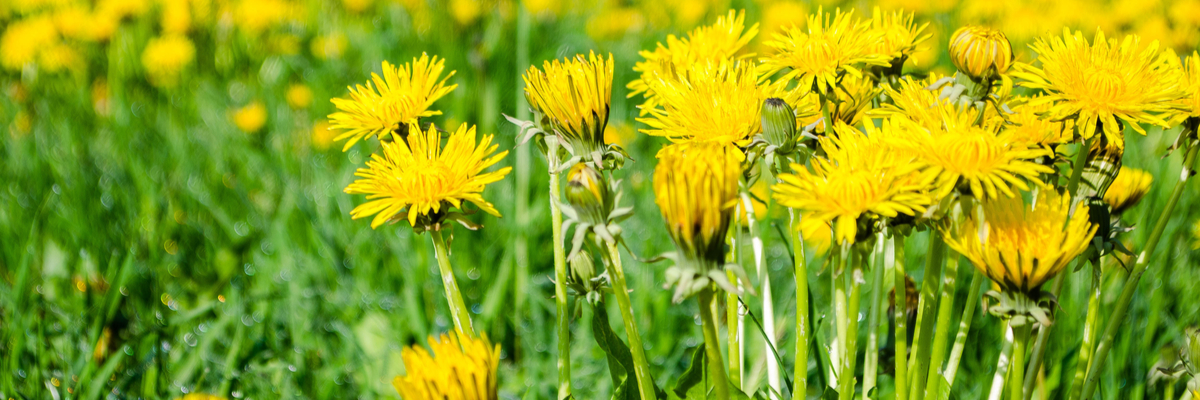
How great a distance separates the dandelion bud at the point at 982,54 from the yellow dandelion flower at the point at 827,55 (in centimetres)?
9

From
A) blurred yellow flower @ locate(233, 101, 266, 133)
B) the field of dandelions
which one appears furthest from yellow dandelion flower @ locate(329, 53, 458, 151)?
blurred yellow flower @ locate(233, 101, 266, 133)

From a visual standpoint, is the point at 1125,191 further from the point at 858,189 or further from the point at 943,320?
the point at 858,189

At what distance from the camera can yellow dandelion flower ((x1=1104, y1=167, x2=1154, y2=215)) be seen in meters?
1.23

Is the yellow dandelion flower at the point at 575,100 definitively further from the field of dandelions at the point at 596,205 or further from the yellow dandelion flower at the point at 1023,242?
the yellow dandelion flower at the point at 1023,242

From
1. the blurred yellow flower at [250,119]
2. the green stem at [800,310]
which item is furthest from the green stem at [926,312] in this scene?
the blurred yellow flower at [250,119]

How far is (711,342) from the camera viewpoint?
2.81 feet

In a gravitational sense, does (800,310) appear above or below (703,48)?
below

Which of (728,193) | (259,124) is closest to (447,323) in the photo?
(728,193)

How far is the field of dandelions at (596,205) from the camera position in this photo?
88 centimetres

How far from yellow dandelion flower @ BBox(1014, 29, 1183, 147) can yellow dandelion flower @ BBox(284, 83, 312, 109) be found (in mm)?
2881

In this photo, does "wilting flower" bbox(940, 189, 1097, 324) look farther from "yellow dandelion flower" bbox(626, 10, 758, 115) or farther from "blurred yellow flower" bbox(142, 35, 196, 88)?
"blurred yellow flower" bbox(142, 35, 196, 88)

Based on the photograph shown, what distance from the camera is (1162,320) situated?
73.3 inches

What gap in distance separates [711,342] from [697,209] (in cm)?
17

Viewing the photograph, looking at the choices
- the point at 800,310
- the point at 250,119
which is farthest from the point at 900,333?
the point at 250,119
